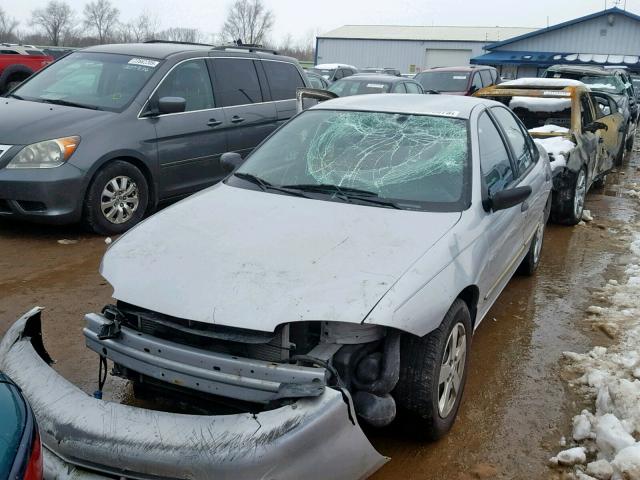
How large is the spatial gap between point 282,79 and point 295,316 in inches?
233

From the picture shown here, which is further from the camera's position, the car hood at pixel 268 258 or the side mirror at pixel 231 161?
→ the side mirror at pixel 231 161

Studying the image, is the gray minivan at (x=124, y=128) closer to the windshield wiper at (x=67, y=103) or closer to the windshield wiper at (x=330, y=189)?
the windshield wiper at (x=67, y=103)

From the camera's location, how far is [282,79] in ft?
26.0

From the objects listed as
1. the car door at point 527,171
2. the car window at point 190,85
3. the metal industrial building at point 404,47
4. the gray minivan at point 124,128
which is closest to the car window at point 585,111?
the car door at point 527,171

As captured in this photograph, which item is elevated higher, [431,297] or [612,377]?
[431,297]

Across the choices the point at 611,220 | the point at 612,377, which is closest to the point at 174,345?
the point at 612,377

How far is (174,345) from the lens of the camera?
8.44 feet

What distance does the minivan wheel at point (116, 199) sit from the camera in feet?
19.1

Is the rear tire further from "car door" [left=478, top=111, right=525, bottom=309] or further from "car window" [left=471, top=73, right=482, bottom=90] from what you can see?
"car window" [left=471, top=73, right=482, bottom=90]

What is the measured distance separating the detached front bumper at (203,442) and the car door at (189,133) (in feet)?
13.7

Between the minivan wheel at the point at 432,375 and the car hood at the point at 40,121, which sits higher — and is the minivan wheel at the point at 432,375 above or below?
below

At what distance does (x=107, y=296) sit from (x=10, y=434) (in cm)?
309

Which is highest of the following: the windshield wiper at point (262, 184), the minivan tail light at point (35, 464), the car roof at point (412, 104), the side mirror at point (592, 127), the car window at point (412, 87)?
the car roof at point (412, 104)

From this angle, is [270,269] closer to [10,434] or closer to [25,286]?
[10,434]
